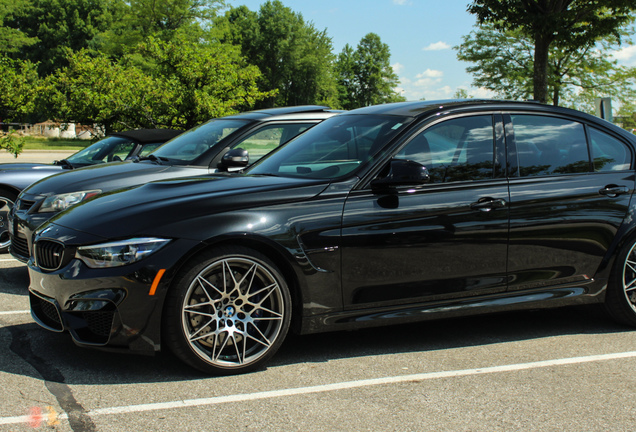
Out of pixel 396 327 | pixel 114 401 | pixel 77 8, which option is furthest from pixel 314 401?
pixel 77 8

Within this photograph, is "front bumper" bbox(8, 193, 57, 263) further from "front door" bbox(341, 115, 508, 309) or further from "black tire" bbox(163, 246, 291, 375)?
"front door" bbox(341, 115, 508, 309)

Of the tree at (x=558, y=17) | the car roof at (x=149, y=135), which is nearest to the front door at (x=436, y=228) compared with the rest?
the car roof at (x=149, y=135)

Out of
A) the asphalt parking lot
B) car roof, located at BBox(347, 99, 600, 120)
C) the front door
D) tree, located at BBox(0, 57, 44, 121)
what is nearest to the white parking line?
the asphalt parking lot

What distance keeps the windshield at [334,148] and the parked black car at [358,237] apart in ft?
0.06

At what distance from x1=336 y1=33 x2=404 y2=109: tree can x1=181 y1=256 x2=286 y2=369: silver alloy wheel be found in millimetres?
100594

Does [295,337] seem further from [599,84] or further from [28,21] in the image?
[28,21]

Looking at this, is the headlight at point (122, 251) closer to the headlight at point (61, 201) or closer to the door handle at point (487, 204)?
the door handle at point (487, 204)

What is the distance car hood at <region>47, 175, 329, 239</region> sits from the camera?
13.0 ft

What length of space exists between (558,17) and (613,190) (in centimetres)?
1815

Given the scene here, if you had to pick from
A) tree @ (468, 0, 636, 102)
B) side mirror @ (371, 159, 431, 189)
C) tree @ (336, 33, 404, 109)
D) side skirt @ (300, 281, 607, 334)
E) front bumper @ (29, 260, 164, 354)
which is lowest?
side skirt @ (300, 281, 607, 334)

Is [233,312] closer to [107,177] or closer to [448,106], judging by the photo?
[448,106]

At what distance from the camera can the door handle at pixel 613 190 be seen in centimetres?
505

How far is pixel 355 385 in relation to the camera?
393 centimetres

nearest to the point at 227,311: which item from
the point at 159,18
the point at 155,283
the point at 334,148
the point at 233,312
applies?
the point at 233,312
